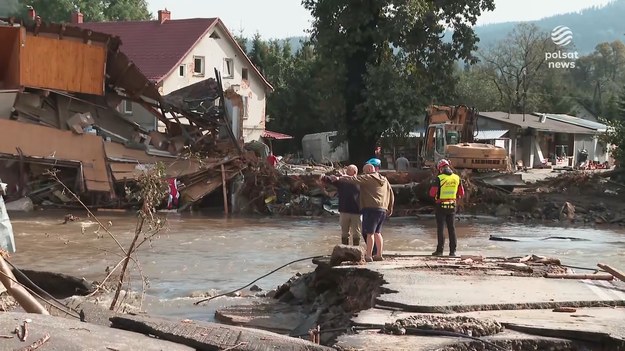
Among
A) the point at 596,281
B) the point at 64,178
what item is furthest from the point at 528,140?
the point at 596,281

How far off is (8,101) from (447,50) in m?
17.2

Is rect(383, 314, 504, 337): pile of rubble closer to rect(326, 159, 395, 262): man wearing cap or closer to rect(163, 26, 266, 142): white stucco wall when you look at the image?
rect(326, 159, 395, 262): man wearing cap

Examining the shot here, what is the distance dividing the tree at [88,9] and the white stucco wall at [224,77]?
17.8 metres

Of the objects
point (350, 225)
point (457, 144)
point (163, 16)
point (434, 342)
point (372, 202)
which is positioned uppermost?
point (163, 16)

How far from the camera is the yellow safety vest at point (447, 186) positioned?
14258 mm

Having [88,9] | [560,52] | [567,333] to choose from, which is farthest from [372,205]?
[560,52]

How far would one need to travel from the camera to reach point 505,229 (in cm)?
2592

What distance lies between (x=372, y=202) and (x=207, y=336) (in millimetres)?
6749

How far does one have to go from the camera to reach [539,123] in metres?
57.3

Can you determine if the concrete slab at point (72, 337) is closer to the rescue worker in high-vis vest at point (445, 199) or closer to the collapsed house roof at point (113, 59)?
the rescue worker in high-vis vest at point (445, 199)

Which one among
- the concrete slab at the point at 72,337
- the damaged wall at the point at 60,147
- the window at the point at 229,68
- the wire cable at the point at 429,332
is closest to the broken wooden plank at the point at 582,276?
the wire cable at the point at 429,332

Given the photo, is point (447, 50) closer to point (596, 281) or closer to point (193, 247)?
point (193, 247)

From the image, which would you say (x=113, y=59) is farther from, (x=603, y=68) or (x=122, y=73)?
(x=603, y=68)

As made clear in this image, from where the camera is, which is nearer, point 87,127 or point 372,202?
point 372,202
